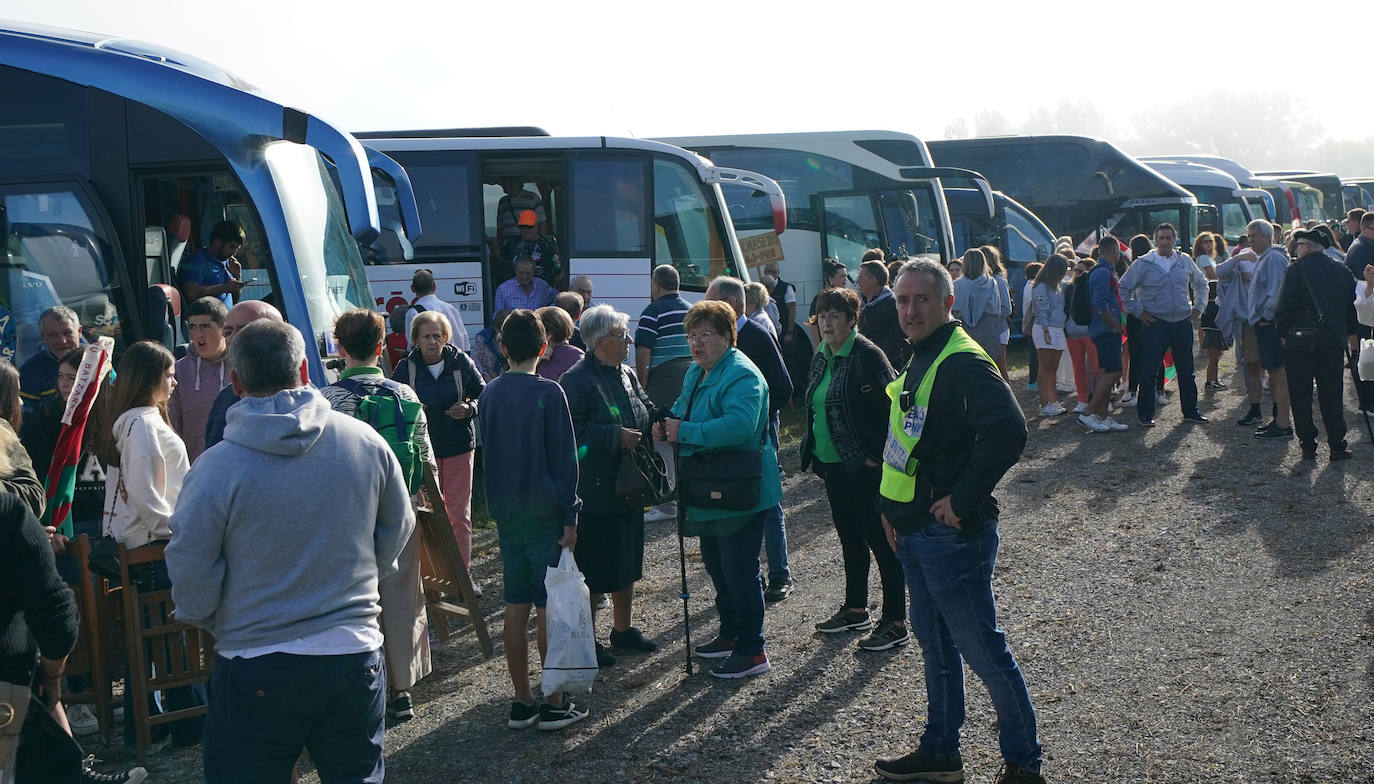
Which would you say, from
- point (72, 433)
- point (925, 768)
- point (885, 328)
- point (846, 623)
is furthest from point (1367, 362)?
point (72, 433)

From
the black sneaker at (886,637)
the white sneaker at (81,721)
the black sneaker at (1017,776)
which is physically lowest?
the white sneaker at (81,721)

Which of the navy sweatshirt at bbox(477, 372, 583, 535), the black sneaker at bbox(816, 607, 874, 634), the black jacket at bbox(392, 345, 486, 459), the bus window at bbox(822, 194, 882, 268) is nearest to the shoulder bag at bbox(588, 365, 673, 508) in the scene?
the navy sweatshirt at bbox(477, 372, 583, 535)

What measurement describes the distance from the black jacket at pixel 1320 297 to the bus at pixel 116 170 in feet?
23.4

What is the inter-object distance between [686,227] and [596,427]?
780cm

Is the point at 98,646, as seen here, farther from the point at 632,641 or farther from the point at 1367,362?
the point at 1367,362

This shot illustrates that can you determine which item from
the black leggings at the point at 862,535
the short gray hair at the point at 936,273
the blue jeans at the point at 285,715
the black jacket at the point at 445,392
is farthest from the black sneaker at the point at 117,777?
the short gray hair at the point at 936,273

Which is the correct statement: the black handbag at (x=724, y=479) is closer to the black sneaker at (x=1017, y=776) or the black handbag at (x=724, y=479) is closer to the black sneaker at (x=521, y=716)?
the black sneaker at (x=521, y=716)

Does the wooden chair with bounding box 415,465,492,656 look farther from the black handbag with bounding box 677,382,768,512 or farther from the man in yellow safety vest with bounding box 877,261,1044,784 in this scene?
the man in yellow safety vest with bounding box 877,261,1044,784

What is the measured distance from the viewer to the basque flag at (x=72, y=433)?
15.4ft

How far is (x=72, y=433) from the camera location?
474 cm

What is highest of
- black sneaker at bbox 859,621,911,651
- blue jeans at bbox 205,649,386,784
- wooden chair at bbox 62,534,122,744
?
blue jeans at bbox 205,649,386,784

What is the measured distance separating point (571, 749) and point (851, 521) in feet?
6.54

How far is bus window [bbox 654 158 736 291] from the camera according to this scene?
13078mm

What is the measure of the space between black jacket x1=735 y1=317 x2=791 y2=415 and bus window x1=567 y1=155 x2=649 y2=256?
18.5 feet
